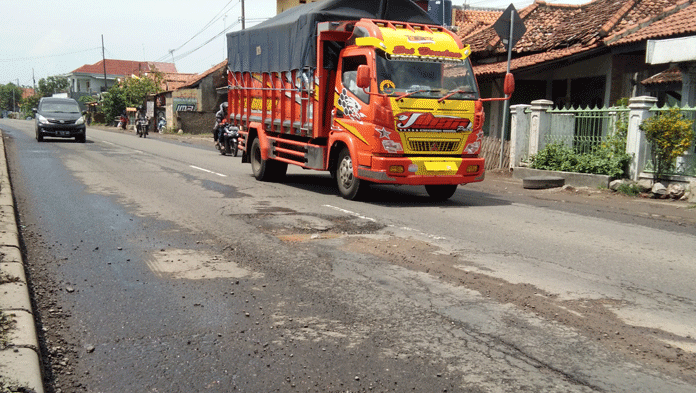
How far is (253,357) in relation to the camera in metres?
3.78

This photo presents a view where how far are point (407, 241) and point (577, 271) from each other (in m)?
1.92

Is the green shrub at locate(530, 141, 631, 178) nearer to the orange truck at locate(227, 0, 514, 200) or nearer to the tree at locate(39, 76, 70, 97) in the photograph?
the orange truck at locate(227, 0, 514, 200)

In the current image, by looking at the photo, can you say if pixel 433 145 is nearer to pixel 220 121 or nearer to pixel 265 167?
pixel 265 167

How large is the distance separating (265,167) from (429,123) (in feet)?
14.9

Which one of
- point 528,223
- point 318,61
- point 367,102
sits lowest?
point 528,223

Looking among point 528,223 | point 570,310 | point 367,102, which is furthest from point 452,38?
point 570,310

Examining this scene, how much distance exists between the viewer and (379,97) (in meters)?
9.97

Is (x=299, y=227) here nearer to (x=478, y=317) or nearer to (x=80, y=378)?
(x=478, y=317)

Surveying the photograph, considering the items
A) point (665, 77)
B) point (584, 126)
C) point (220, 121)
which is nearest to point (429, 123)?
point (584, 126)

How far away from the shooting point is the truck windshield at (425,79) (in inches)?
398

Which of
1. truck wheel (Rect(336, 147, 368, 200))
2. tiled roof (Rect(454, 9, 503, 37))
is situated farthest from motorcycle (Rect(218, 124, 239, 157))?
tiled roof (Rect(454, 9, 503, 37))

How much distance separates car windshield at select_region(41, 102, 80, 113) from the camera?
26328 millimetres

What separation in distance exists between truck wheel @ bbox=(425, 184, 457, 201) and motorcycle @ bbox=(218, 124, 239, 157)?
12082 millimetres

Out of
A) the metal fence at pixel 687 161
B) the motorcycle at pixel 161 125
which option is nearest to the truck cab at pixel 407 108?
the metal fence at pixel 687 161
